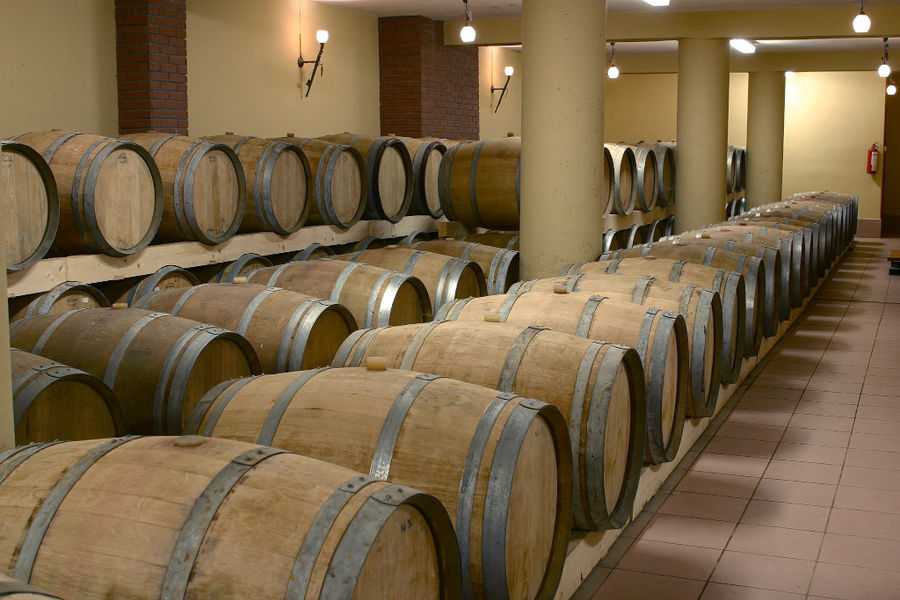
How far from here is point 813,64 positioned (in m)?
19.0

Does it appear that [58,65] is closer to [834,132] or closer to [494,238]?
[494,238]

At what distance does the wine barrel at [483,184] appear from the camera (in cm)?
842

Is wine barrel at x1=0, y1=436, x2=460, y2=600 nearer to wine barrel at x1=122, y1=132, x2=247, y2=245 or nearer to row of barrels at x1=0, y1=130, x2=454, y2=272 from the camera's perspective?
row of barrels at x1=0, y1=130, x2=454, y2=272

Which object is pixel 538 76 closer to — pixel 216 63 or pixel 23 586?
pixel 216 63

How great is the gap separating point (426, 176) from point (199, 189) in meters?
2.91

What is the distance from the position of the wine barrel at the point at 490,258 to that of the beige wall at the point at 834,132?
19163 millimetres

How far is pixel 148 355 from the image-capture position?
12.5ft

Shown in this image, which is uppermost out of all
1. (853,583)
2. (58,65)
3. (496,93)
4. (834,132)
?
(496,93)

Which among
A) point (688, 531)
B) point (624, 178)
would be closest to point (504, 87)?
point (624, 178)

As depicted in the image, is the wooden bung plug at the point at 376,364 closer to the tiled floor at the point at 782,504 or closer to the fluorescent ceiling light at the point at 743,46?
the tiled floor at the point at 782,504

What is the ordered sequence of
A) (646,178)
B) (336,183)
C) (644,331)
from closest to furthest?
(644,331) → (336,183) → (646,178)

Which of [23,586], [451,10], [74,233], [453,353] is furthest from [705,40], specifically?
[23,586]

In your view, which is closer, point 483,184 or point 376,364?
point 376,364

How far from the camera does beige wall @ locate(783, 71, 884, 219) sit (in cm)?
2386
